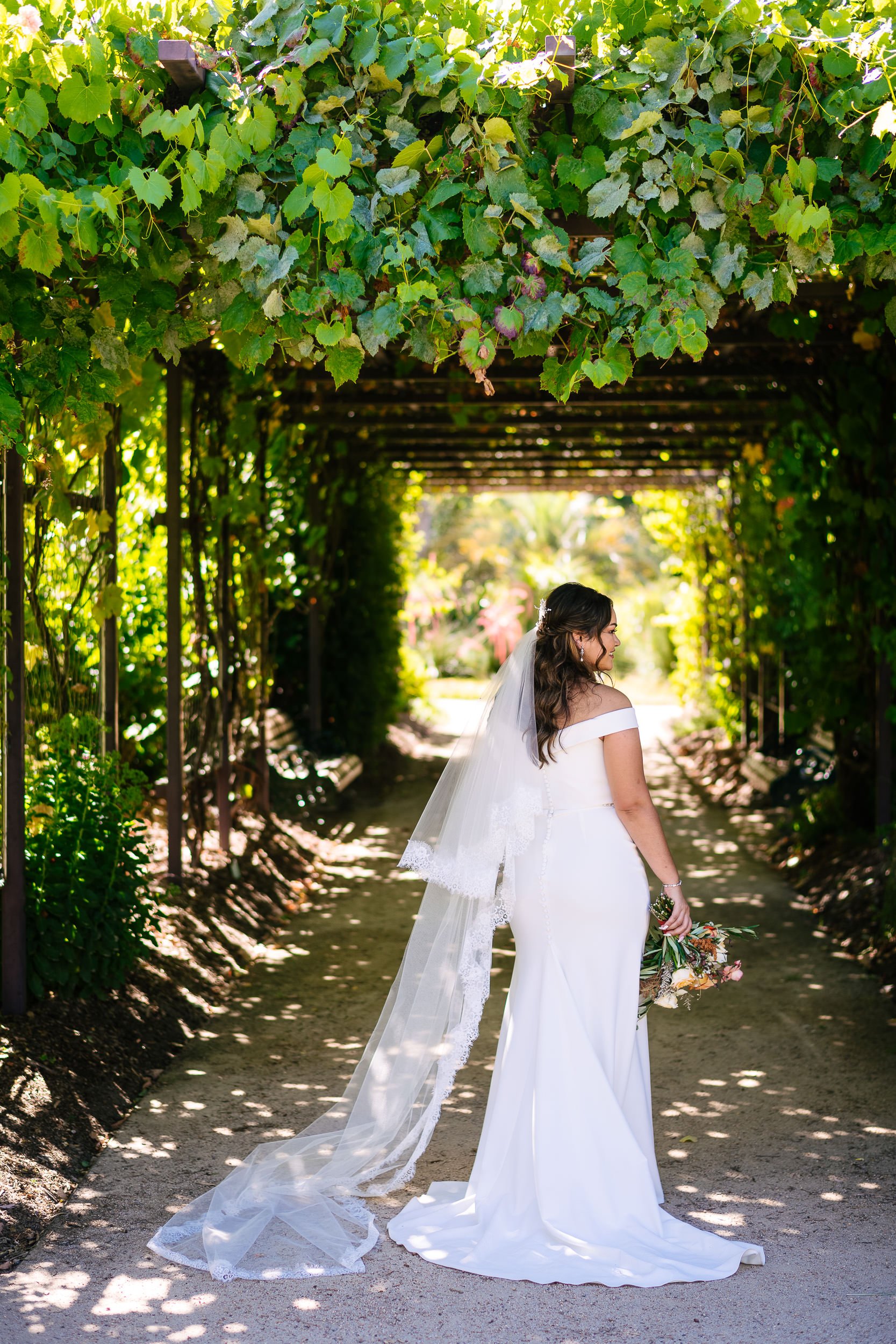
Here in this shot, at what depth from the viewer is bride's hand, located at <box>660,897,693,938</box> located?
376cm

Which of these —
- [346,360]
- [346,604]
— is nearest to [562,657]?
[346,360]

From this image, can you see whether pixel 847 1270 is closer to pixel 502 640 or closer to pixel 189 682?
pixel 189 682

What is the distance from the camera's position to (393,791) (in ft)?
40.7

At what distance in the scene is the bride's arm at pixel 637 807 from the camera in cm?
372

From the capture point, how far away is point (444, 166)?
138 inches

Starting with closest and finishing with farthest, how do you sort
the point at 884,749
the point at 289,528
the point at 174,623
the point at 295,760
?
the point at 174,623 < the point at 884,749 < the point at 289,528 < the point at 295,760

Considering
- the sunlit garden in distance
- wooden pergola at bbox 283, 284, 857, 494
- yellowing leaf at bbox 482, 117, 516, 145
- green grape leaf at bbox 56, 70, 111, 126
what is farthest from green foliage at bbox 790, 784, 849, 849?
green grape leaf at bbox 56, 70, 111, 126

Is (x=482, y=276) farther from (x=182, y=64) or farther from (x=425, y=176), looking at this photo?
(x=182, y=64)

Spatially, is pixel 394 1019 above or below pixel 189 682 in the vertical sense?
below

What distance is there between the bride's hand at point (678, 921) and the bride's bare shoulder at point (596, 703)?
592 mm

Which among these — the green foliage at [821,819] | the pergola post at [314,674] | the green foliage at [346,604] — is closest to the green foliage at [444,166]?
the green foliage at [821,819]

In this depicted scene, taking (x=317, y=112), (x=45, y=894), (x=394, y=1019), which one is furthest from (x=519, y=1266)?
(x=317, y=112)

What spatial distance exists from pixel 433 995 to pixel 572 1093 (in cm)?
51

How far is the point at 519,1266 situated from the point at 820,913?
15.3 ft
